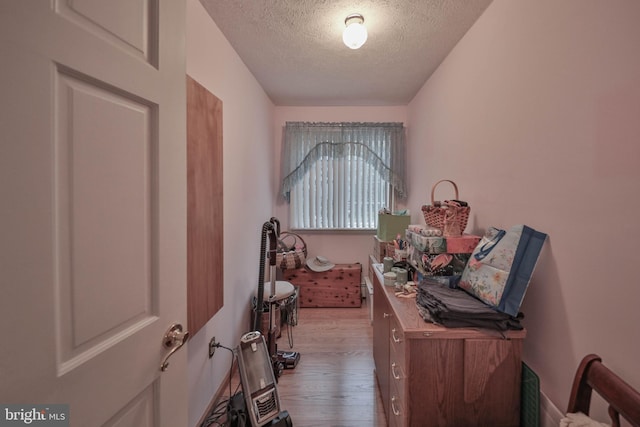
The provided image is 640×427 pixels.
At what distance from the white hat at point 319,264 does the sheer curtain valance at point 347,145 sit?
1.01m

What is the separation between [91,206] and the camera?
583 mm

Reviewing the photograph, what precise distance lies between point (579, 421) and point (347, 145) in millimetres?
3133

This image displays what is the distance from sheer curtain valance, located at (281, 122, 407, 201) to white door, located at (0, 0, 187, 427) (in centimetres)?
267

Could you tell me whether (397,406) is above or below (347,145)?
below

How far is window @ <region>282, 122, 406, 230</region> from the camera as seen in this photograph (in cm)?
349

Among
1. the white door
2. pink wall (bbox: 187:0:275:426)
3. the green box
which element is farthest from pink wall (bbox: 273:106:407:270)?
the white door

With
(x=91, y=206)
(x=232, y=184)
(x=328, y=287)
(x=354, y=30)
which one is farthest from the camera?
(x=328, y=287)

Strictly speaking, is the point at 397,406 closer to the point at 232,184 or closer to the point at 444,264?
the point at 444,264

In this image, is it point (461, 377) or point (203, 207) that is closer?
point (461, 377)

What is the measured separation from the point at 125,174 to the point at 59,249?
0.22 meters

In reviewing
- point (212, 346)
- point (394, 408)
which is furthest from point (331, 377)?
point (212, 346)

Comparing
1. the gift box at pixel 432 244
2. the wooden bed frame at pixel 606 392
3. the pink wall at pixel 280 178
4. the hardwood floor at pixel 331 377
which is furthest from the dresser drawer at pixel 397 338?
the pink wall at pixel 280 178

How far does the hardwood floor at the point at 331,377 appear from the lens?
67.2 inches

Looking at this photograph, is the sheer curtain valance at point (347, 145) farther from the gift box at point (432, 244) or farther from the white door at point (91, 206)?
the white door at point (91, 206)
